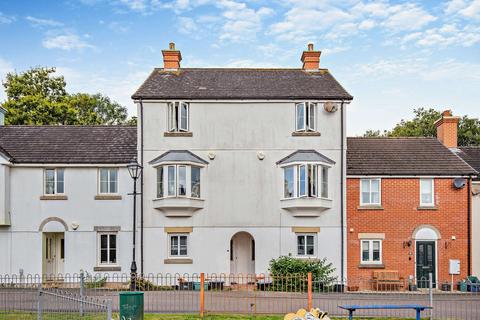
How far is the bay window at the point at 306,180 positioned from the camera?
1196 inches

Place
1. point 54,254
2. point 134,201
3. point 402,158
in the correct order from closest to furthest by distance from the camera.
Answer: point 134,201, point 54,254, point 402,158

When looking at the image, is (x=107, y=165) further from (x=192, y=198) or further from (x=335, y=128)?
(x=335, y=128)

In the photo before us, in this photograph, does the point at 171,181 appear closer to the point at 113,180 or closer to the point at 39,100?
the point at 113,180

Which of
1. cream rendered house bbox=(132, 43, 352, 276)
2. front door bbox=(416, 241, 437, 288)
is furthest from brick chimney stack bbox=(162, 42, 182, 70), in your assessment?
front door bbox=(416, 241, 437, 288)

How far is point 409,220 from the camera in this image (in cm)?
3175

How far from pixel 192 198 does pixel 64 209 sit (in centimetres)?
674

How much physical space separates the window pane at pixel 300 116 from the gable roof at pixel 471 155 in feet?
37.7

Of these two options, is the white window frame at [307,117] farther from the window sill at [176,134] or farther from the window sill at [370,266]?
the window sill at [370,266]

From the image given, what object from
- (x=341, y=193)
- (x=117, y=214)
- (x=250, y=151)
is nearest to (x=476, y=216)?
(x=341, y=193)

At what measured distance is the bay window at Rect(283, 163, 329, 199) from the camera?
30.4 meters

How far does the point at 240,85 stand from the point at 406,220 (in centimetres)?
1128

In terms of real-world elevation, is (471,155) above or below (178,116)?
below

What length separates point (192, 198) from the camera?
30.4 metres

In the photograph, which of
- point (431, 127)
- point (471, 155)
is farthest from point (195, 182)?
point (431, 127)
